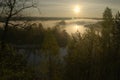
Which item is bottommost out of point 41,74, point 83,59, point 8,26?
point 41,74

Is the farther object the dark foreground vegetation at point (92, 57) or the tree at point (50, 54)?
the tree at point (50, 54)

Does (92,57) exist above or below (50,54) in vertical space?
above

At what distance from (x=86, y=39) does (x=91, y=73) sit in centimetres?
422

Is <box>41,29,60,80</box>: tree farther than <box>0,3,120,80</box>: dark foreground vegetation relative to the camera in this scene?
Yes

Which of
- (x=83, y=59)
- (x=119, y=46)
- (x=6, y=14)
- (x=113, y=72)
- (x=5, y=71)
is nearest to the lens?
(x=5, y=71)

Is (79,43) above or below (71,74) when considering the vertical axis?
above

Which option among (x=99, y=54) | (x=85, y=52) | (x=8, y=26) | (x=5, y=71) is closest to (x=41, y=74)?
(x=99, y=54)

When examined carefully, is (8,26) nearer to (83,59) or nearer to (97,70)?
(83,59)

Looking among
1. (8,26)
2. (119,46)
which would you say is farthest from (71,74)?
(8,26)

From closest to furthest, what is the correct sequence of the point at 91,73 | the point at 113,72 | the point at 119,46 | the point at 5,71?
the point at 5,71 < the point at 91,73 < the point at 113,72 < the point at 119,46

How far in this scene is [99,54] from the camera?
45.0 m

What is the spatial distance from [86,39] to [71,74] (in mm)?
4681

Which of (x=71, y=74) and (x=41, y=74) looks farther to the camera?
(x=41, y=74)

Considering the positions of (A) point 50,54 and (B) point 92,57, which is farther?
(A) point 50,54
